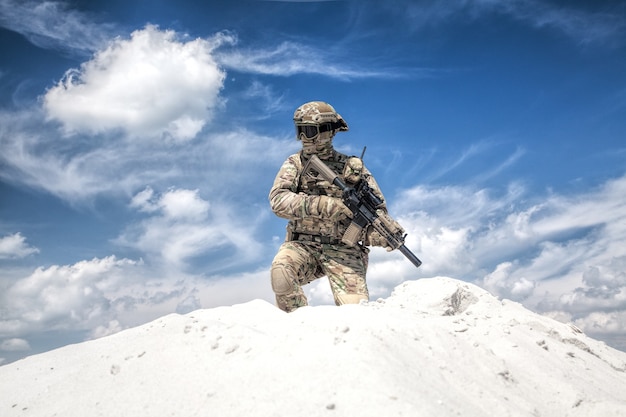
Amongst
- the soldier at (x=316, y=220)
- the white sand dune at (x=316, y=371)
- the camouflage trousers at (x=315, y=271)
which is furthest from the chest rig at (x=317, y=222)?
the white sand dune at (x=316, y=371)

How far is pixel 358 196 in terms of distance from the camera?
283 inches

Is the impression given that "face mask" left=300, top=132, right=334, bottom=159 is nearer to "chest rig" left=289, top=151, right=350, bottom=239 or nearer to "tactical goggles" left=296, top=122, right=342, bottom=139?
"tactical goggles" left=296, top=122, right=342, bottom=139

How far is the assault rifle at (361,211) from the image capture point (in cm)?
708

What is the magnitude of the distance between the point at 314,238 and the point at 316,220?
1.10 ft

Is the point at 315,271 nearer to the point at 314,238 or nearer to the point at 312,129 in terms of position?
the point at 314,238

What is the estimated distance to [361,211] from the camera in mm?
7215

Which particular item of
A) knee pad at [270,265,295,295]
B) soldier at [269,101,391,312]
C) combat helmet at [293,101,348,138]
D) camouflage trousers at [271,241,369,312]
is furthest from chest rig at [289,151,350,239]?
knee pad at [270,265,295,295]

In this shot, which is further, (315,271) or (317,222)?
(315,271)

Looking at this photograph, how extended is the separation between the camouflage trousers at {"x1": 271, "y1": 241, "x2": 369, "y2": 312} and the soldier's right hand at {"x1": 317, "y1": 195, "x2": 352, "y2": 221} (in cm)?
67

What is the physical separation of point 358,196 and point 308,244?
1086 mm

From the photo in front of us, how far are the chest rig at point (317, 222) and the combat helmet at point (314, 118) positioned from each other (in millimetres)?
450

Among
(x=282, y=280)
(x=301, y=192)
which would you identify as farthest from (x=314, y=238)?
(x=282, y=280)

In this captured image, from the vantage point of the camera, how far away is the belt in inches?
297

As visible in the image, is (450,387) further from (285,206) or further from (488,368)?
(285,206)
